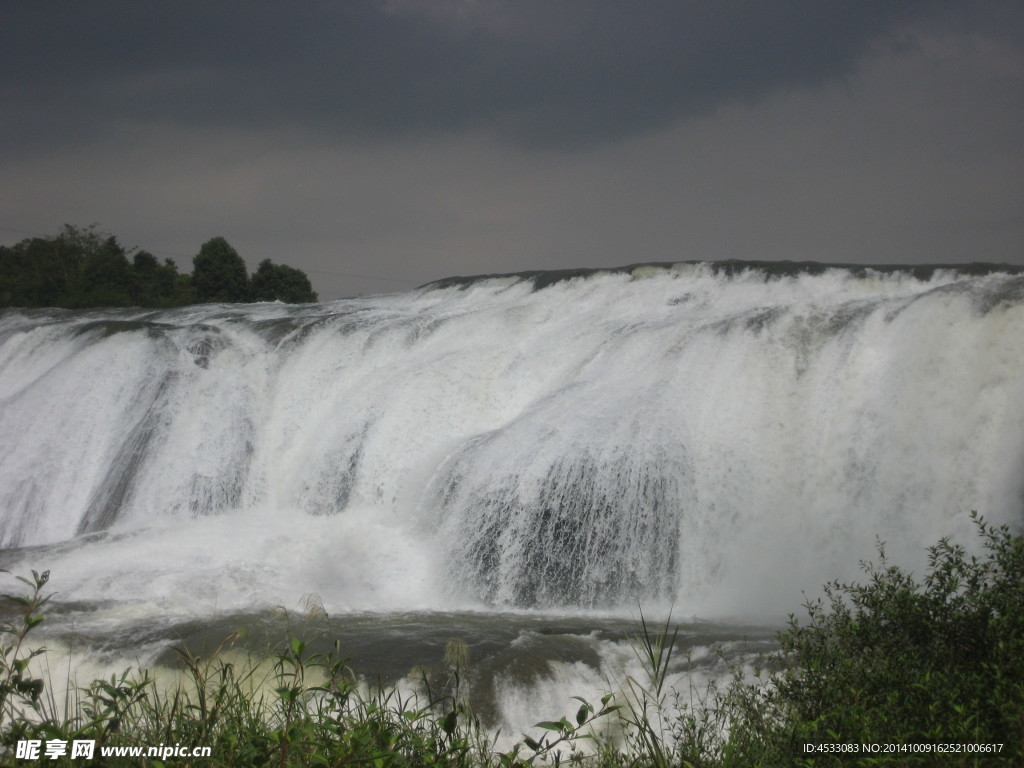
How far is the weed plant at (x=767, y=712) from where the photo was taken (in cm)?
342

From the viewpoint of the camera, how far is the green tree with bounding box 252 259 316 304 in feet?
145

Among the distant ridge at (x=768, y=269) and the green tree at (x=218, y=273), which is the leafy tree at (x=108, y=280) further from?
the distant ridge at (x=768, y=269)

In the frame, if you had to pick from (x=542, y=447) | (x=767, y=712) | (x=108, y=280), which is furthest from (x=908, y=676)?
(x=108, y=280)

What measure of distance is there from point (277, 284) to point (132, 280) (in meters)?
7.28

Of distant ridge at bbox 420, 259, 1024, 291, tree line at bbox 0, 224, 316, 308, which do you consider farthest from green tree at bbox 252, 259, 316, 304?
distant ridge at bbox 420, 259, 1024, 291

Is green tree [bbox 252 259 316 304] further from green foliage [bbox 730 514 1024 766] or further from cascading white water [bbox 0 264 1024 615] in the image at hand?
green foliage [bbox 730 514 1024 766]

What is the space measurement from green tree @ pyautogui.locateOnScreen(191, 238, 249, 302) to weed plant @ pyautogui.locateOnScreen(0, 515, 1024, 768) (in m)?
40.0

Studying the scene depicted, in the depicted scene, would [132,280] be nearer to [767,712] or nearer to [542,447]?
[542,447]

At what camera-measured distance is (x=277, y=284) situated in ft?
146

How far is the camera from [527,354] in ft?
51.9

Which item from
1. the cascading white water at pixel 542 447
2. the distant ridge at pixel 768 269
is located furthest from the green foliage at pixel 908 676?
the distant ridge at pixel 768 269

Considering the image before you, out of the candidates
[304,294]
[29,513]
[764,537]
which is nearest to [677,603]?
[764,537]

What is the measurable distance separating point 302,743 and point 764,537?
8121 millimetres

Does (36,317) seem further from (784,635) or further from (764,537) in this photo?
(784,635)
